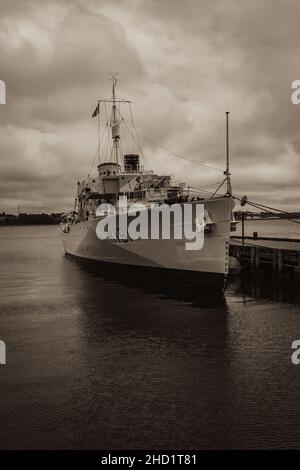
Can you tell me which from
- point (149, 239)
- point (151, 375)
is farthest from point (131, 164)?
point (151, 375)

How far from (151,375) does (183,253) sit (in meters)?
11.9

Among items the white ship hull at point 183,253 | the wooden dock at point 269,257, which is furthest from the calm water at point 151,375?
the wooden dock at point 269,257

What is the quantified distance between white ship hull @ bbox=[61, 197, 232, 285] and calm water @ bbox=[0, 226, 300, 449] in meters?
2.50

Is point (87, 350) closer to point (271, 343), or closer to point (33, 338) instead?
point (33, 338)

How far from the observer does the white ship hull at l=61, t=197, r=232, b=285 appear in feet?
63.7

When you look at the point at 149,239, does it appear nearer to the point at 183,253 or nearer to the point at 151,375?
the point at 183,253

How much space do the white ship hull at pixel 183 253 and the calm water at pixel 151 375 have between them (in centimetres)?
250

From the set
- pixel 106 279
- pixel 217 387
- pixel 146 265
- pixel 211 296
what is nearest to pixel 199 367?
pixel 217 387

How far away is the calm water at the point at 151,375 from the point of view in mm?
6984

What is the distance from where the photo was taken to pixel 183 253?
21078mm

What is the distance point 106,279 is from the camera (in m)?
26.5

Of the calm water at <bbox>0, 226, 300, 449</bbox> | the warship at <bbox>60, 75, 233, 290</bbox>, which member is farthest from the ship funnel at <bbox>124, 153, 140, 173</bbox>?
the calm water at <bbox>0, 226, 300, 449</bbox>

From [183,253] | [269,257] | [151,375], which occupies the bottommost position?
[151,375]

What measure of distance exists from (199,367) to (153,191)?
1766 centimetres
